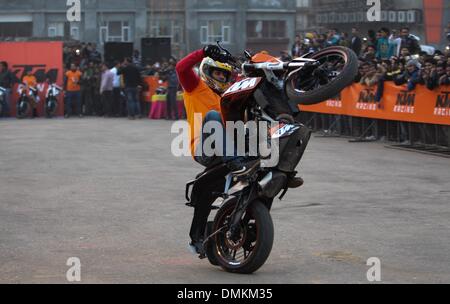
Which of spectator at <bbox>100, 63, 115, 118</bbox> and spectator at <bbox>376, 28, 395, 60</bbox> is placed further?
spectator at <bbox>100, 63, 115, 118</bbox>

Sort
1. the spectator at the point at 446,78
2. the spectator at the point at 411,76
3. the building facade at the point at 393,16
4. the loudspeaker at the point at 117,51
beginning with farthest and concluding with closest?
the loudspeaker at the point at 117,51 < the building facade at the point at 393,16 < the spectator at the point at 411,76 < the spectator at the point at 446,78

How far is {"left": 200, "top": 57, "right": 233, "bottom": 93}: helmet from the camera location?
27.1 feet

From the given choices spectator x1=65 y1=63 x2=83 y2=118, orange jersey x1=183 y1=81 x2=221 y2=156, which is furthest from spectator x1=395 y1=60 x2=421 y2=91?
spectator x1=65 y1=63 x2=83 y2=118

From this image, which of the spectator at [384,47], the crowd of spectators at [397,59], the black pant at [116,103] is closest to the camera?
the crowd of spectators at [397,59]

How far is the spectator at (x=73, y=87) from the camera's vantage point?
33.1 m

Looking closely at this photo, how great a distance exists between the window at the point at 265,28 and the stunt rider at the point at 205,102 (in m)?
60.5

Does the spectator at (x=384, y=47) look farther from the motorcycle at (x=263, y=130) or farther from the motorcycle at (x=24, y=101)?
the motorcycle at (x=263, y=130)

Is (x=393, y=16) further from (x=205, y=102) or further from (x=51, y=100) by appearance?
(x=205, y=102)

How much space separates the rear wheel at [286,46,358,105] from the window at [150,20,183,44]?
2326 inches

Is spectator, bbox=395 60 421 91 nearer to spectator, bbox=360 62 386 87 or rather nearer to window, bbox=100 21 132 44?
spectator, bbox=360 62 386 87

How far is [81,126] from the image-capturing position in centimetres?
2800

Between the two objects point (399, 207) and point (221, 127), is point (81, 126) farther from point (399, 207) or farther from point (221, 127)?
point (221, 127)

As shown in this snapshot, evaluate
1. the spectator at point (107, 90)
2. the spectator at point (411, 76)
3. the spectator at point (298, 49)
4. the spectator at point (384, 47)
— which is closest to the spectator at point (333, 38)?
the spectator at point (298, 49)
